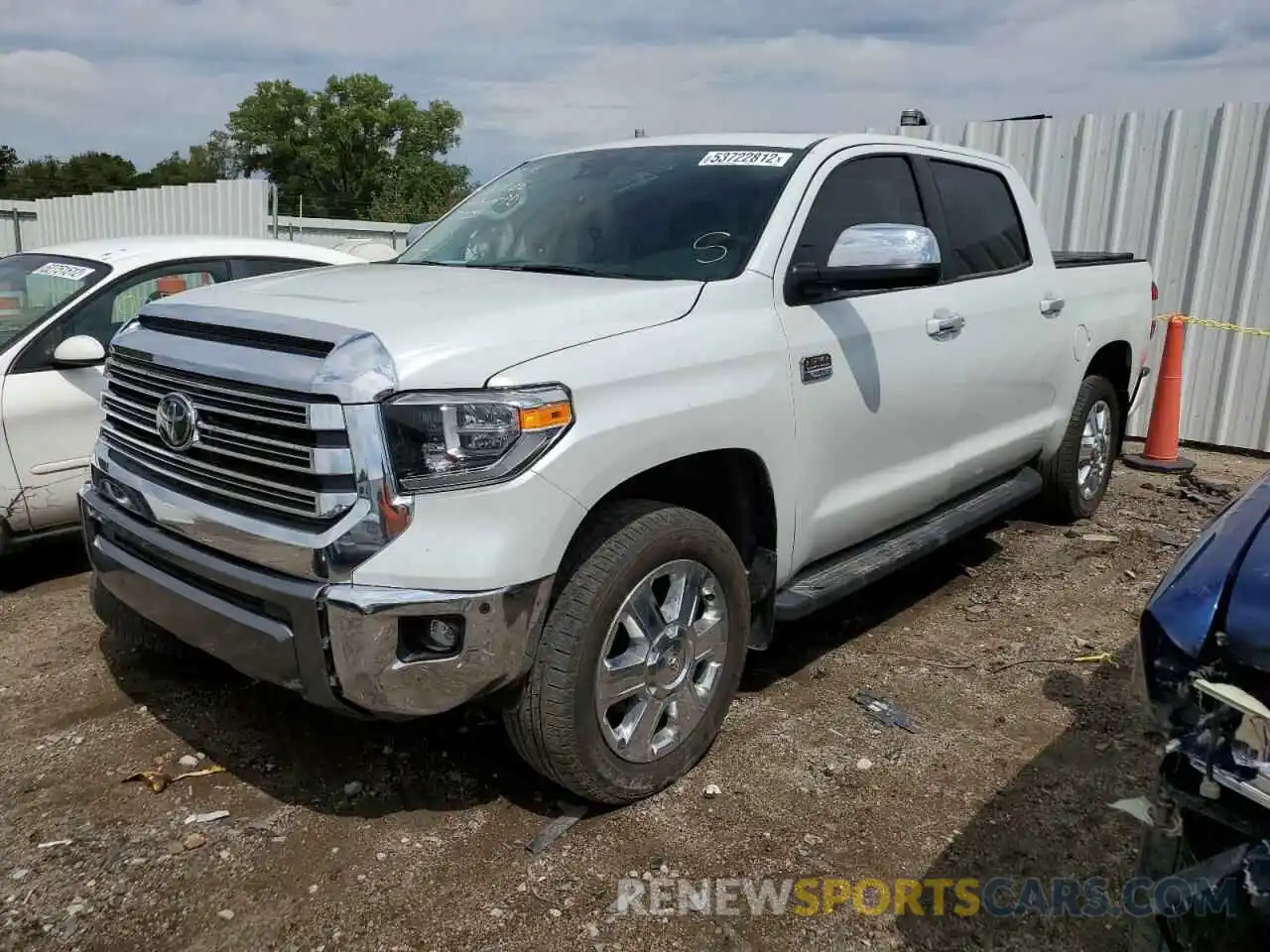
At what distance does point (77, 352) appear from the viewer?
4.57 metres

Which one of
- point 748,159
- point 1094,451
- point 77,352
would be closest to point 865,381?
point 748,159

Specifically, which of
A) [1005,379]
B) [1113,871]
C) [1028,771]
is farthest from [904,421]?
[1113,871]

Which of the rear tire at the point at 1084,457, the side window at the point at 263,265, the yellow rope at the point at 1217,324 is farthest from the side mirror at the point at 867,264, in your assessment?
the yellow rope at the point at 1217,324

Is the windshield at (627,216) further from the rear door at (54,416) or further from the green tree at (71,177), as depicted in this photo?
the green tree at (71,177)

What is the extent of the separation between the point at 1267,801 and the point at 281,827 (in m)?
2.41

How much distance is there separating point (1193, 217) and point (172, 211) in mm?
11146

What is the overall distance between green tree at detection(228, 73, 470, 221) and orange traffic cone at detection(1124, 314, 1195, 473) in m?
53.7

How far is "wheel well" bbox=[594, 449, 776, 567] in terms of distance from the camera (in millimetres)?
3102

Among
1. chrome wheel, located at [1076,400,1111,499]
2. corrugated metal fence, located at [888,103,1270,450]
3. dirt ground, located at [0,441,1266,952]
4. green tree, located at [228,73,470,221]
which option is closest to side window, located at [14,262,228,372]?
Result: dirt ground, located at [0,441,1266,952]

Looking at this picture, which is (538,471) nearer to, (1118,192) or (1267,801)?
(1267,801)

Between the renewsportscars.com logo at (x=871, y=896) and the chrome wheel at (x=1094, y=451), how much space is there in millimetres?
3294

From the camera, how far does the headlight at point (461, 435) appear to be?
239 cm

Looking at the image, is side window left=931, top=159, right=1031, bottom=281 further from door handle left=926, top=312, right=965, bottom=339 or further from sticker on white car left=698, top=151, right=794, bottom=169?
sticker on white car left=698, top=151, right=794, bottom=169

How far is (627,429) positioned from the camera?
268cm
